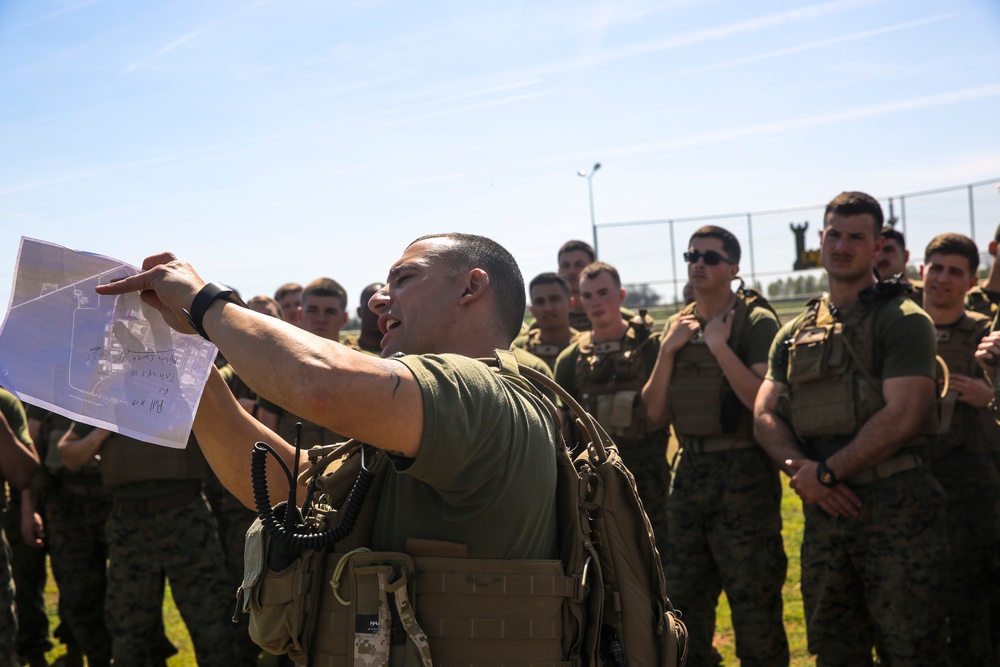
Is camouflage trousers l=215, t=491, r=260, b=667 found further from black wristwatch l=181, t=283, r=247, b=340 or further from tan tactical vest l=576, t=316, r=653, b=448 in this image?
black wristwatch l=181, t=283, r=247, b=340

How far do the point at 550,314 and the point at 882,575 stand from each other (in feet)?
12.0

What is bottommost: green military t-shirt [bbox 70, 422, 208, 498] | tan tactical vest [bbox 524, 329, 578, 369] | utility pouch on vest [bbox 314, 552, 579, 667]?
green military t-shirt [bbox 70, 422, 208, 498]

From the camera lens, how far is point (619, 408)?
6.25 meters

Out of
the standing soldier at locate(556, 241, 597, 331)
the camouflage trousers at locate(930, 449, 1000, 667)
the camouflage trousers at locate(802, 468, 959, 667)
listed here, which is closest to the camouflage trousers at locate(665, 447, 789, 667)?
the camouflage trousers at locate(802, 468, 959, 667)

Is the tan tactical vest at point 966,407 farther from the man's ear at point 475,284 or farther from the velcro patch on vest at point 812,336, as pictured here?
the man's ear at point 475,284

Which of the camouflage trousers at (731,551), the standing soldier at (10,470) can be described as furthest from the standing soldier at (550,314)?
the standing soldier at (10,470)

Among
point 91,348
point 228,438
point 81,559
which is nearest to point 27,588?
point 81,559

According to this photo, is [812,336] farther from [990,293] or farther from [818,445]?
→ [990,293]

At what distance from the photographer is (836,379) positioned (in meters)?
4.72

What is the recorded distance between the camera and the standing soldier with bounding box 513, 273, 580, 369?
7.45m

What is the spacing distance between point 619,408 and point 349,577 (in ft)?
14.0

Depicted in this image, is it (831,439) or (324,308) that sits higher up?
(324,308)

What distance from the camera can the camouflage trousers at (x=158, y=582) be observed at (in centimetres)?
576

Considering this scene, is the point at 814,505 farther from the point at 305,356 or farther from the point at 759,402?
the point at 305,356
